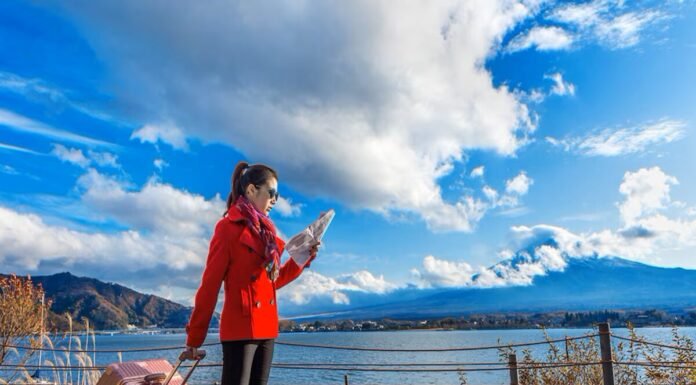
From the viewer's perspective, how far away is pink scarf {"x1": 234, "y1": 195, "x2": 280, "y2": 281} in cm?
221

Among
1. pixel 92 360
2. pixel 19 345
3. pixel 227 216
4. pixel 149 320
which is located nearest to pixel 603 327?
pixel 227 216

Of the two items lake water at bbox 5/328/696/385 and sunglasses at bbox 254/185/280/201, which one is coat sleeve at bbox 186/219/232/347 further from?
lake water at bbox 5/328/696/385

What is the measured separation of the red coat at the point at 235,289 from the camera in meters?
2.07

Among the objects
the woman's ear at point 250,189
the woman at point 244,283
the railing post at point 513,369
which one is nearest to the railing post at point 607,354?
the railing post at point 513,369

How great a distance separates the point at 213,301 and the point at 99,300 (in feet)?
325

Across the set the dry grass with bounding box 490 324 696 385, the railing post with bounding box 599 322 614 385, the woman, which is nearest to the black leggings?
the woman

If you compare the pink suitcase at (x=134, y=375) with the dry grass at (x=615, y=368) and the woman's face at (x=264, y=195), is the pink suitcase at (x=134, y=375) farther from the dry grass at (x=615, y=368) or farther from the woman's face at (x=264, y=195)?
the dry grass at (x=615, y=368)

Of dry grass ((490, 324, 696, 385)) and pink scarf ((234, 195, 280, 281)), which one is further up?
pink scarf ((234, 195, 280, 281))

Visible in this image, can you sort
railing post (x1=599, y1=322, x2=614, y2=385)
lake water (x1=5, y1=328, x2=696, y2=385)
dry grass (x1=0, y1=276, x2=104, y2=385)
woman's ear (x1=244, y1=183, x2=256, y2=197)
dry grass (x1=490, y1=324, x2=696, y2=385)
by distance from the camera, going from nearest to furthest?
1. woman's ear (x1=244, y1=183, x2=256, y2=197)
2. railing post (x1=599, y1=322, x2=614, y2=385)
3. dry grass (x1=490, y1=324, x2=696, y2=385)
4. dry grass (x1=0, y1=276, x2=104, y2=385)
5. lake water (x1=5, y1=328, x2=696, y2=385)

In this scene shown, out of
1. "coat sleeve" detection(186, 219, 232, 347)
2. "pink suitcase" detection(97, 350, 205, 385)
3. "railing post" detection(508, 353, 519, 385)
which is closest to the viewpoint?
"coat sleeve" detection(186, 219, 232, 347)

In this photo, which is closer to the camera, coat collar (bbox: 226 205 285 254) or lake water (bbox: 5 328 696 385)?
coat collar (bbox: 226 205 285 254)

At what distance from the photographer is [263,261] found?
2.22 metres

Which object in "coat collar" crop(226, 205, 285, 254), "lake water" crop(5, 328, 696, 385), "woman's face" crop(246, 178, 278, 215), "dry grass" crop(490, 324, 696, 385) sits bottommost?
"lake water" crop(5, 328, 696, 385)

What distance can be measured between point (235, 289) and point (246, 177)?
0.48 m
